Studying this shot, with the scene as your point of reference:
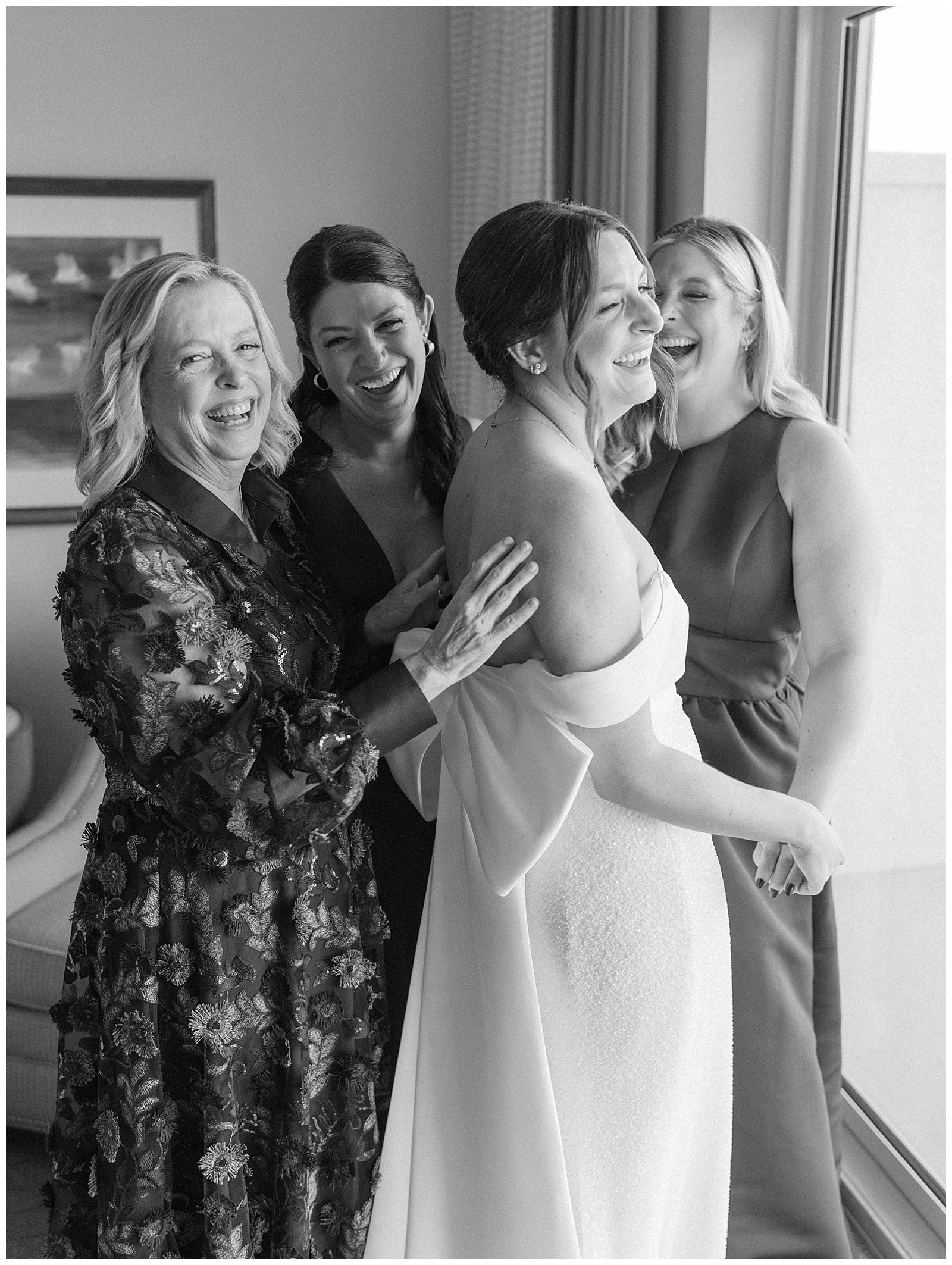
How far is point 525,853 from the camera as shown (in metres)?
1.48

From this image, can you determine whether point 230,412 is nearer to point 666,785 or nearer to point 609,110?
point 666,785

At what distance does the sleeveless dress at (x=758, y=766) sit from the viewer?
6.17ft

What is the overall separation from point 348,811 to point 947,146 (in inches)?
64.9

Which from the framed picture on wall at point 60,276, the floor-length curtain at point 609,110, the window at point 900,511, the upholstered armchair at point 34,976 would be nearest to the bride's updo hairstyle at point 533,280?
the window at point 900,511

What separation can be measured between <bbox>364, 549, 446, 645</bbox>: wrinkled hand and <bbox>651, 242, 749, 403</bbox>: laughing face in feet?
1.62

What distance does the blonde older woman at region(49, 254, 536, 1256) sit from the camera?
4.60ft

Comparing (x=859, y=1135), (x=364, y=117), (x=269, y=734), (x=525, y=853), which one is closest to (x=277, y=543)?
(x=269, y=734)

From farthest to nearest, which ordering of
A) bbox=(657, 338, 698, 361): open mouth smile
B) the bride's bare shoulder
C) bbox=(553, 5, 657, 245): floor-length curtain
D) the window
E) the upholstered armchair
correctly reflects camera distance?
the upholstered armchair
bbox=(553, 5, 657, 245): floor-length curtain
the window
bbox=(657, 338, 698, 361): open mouth smile
the bride's bare shoulder

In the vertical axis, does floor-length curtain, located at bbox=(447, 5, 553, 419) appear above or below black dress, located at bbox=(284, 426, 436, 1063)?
above

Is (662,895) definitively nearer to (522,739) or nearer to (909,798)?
(522,739)

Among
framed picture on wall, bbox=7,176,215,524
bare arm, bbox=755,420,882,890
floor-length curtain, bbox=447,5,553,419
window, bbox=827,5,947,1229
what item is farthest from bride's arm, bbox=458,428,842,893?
framed picture on wall, bbox=7,176,215,524

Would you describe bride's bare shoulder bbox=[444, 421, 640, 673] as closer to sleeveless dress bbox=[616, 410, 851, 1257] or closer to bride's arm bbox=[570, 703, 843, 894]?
bride's arm bbox=[570, 703, 843, 894]

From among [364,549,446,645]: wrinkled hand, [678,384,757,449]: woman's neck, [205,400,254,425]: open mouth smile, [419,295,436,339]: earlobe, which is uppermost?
[419,295,436,339]: earlobe

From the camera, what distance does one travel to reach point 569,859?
59.6 inches
